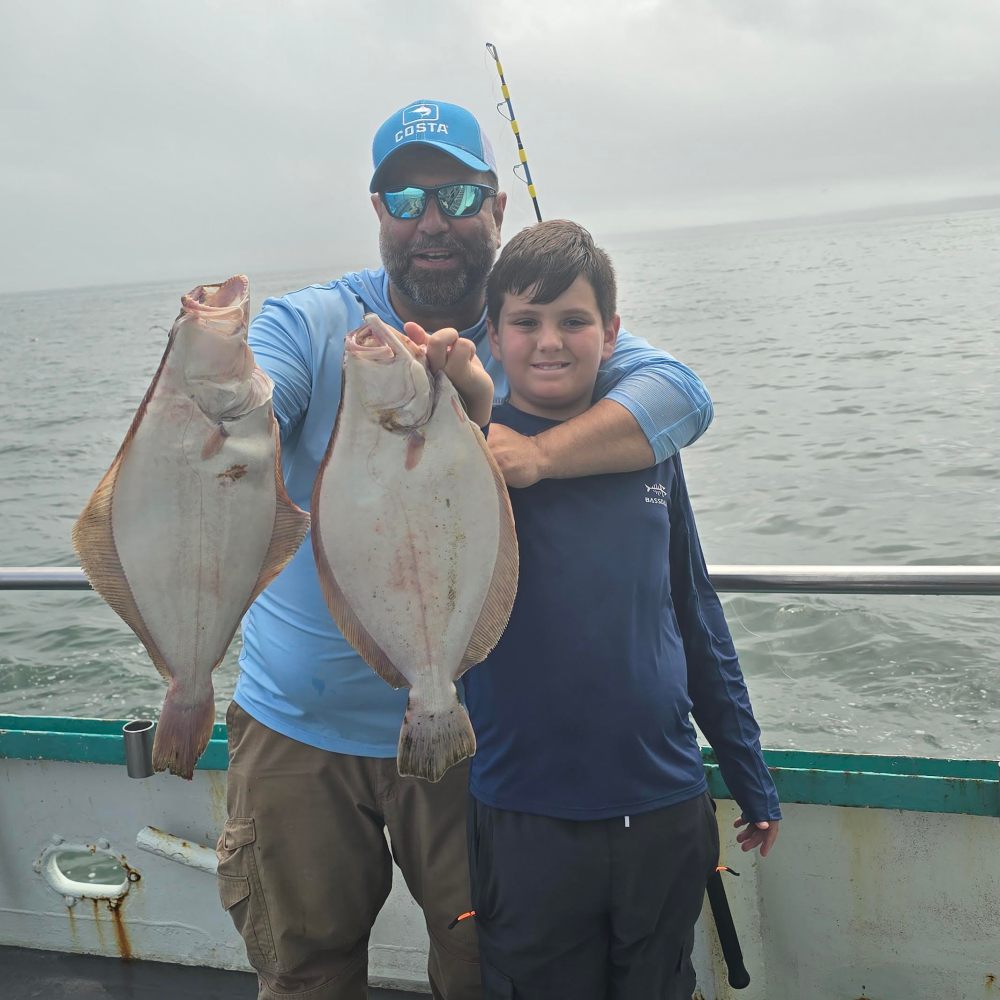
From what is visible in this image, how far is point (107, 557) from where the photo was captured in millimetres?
1664

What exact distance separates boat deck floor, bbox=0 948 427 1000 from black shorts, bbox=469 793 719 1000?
56.6 inches

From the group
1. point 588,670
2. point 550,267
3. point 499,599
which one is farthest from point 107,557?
point 550,267

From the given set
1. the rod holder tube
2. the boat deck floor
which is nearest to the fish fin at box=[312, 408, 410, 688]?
the rod holder tube

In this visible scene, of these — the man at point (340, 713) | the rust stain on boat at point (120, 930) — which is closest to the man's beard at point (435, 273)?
the man at point (340, 713)

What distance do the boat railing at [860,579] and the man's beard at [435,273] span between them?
3.39 feet

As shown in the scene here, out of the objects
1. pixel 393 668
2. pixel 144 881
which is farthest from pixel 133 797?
pixel 393 668

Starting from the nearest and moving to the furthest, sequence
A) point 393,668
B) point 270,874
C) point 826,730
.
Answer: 1. point 393,668
2. point 270,874
3. point 826,730

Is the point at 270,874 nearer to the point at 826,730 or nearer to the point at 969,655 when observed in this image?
the point at 826,730

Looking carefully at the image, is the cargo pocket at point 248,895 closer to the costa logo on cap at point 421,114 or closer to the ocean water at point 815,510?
the costa logo on cap at point 421,114

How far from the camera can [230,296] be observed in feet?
5.25

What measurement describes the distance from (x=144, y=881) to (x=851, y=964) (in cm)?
230

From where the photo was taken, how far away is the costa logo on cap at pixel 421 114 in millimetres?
2518

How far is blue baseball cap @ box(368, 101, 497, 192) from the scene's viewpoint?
2.50 metres

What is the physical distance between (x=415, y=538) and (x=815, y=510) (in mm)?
10478
